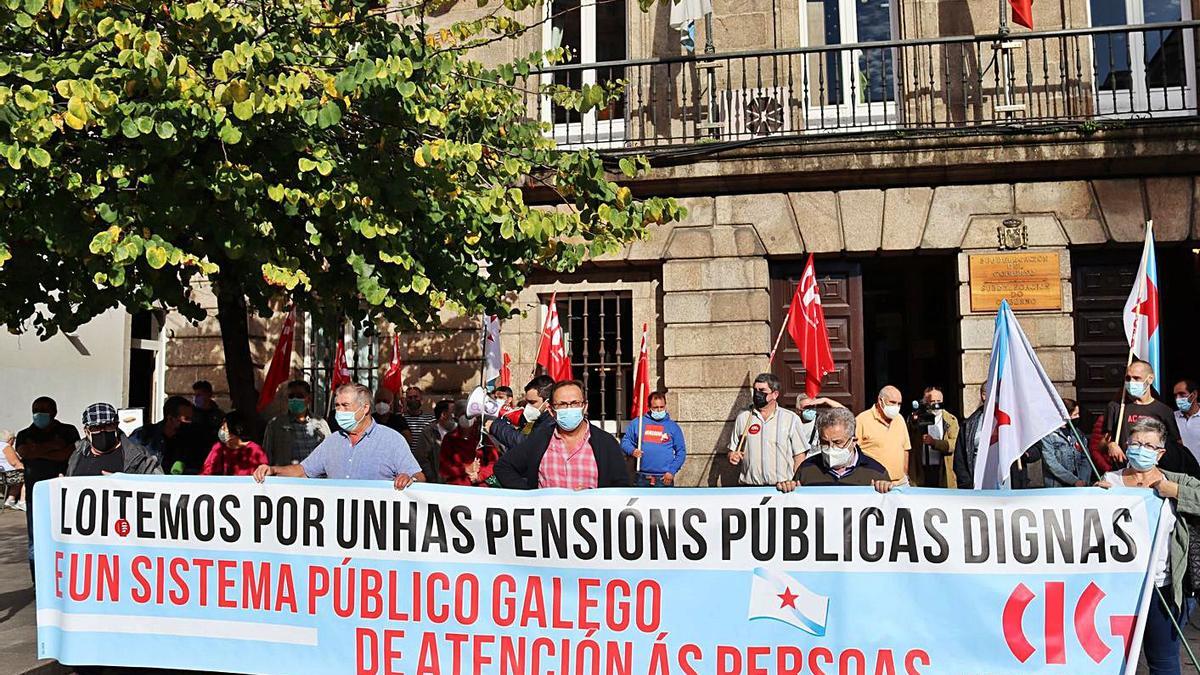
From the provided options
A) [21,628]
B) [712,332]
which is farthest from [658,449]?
[21,628]

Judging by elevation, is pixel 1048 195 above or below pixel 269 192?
above

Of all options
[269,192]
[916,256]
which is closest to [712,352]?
[916,256]

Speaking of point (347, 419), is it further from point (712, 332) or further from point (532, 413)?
point (712, 332)

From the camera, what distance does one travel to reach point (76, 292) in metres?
7.30

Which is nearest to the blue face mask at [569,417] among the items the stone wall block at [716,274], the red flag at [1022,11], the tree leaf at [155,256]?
A: the tree leaf at [155,256]

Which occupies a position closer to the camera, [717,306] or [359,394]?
[359,394]

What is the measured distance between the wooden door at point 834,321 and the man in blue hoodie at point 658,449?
2.30 metres

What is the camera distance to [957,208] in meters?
11.3

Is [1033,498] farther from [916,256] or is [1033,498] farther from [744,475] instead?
[916,256]

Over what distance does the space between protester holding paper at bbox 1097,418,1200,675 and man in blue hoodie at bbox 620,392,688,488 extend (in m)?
5.21

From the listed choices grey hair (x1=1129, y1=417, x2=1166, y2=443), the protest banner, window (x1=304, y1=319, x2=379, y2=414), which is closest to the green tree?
the protest banner

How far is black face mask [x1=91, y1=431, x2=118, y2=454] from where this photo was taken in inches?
273

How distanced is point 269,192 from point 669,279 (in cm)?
624

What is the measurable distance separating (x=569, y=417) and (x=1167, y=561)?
321 cm
